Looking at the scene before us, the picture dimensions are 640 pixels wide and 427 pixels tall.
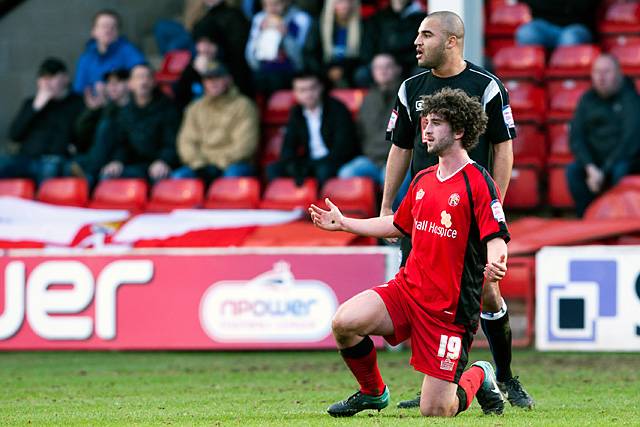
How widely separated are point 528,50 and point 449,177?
796cm

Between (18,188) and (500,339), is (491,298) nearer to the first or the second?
(500,339)

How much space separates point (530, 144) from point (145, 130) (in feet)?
12.3

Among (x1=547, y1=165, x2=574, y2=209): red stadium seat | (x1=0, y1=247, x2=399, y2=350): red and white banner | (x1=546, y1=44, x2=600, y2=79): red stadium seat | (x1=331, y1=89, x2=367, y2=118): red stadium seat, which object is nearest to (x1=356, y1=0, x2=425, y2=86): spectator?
(x1=331, y1=89, x2=367, y2=118): red stadium seat

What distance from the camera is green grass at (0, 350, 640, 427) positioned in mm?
6723

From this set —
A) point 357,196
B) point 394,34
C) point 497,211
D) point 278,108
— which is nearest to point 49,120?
point 278,108

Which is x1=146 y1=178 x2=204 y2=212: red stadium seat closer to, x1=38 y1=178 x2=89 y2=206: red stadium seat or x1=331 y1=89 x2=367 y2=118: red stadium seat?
x1=38 y1=178 x2=89 y2=206: red stadium seat

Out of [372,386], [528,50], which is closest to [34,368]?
[372,386]

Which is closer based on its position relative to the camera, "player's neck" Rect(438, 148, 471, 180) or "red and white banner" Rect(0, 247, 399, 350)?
"player's neck" Rect(438, 148, 471, 180)

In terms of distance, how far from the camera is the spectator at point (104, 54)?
1527cm

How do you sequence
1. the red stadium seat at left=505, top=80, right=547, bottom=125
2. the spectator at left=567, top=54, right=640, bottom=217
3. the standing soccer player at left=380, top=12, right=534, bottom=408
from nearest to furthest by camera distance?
the standing soccer player at left=380, top=12, right=534, bottom=408 → the spectator at left=567, top=54, right=640, bottom=217 → the red stadium seat at left=505, top=80, right=547, bottom=125

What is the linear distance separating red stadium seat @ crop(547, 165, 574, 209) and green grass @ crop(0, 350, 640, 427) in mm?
2292

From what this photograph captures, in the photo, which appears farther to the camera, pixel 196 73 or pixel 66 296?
pixel 196 73

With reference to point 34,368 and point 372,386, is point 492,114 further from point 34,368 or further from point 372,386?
point 34,368

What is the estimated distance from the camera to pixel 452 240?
6.42 meters
